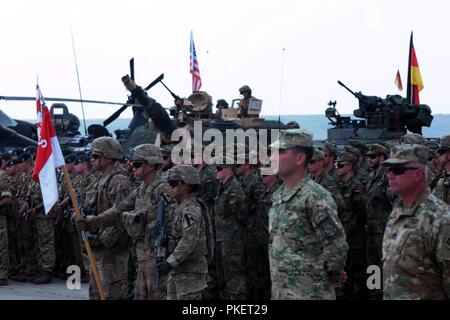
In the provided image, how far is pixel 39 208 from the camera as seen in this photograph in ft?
46.1

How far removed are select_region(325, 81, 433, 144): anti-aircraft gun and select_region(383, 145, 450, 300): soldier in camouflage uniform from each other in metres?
12.2

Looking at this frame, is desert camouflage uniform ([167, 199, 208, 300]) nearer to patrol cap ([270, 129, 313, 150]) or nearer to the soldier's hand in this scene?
the soldier's hand

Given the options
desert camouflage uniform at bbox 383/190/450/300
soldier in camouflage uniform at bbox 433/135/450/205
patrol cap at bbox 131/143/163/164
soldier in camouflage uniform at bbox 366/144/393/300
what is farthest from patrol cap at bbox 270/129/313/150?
soldier in camouflage uniform at bbox 366/144/393/300

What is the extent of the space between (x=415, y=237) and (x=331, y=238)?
108 cm

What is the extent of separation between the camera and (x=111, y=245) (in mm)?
9281

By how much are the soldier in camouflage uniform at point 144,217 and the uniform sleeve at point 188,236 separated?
1.04 ft

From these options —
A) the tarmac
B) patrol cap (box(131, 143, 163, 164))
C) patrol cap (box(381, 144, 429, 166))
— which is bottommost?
the tarmac

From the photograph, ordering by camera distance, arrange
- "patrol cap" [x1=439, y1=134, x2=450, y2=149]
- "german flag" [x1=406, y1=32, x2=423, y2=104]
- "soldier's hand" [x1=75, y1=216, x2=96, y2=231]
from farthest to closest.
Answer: "german flag" [x1=406, y1=32, x2=423, y2=104]
"patrol cap" [x1=439, y1=134, x2=450, y2=149]
"soldier's hand" [x1=75, y1=216, x2=96, y2=231]

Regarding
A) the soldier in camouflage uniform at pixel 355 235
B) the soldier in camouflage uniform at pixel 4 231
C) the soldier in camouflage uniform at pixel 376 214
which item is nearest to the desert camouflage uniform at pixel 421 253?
the soldier in camouflage uniform at pixel 376 214

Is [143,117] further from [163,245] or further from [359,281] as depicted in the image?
[163,245]

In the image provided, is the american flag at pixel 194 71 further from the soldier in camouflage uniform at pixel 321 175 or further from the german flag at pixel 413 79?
the soldier in camouflage uniform at pixel 321 175

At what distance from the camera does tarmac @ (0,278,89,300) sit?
12.3m

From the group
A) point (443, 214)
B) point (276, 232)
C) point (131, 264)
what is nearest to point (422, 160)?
point (443, 214)

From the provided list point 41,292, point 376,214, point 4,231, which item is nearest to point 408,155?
point 376,214
